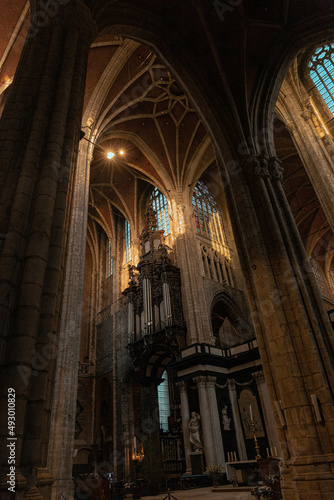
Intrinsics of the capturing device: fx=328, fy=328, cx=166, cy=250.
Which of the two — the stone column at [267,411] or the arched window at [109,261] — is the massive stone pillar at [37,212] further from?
the arched window at [109,261]

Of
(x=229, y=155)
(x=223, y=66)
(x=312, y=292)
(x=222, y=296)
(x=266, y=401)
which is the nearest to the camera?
(x=312, y=292)

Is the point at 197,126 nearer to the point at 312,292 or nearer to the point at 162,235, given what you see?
the point at 162,235

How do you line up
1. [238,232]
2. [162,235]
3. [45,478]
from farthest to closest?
1. [162,235]
2. [238,232]
3. [45,478]

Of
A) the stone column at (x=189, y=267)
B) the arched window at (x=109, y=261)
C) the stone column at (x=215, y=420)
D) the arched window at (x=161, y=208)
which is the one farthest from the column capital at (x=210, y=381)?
the arched window at (x=109, y=261)


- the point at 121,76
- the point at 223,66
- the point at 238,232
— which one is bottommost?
the point at 238,232

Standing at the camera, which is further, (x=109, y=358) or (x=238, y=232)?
(x=109, y=358)

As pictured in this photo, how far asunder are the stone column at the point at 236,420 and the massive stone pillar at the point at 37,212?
11019mm

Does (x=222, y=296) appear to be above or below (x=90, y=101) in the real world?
below

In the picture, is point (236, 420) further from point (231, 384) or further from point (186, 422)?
point (186, 422)

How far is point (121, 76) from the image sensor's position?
15211 millimetres

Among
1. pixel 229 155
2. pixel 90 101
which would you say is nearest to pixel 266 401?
pixel 229 155

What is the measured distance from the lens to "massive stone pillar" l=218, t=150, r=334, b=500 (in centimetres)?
545

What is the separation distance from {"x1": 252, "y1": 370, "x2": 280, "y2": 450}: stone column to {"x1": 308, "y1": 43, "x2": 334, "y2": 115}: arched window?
38.4 ft

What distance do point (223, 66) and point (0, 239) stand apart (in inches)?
377
